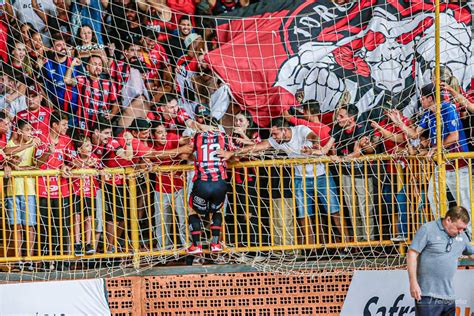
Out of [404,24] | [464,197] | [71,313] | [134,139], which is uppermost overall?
[404,24]

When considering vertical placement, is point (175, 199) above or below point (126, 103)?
below

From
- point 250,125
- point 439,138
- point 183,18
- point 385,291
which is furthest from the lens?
point 183,18

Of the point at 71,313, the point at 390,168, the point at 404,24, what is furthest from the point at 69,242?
the point at 404,24

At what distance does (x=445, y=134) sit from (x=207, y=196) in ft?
8.48

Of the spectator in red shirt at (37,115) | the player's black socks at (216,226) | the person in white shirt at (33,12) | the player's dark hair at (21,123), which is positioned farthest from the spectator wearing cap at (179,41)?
the player's black socks at (216,226)

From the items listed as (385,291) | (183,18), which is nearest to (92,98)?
(183,18)

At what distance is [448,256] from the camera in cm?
1055

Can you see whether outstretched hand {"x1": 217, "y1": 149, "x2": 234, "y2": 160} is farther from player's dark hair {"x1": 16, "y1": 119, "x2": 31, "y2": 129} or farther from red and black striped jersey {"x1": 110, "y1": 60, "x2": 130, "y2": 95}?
player's dark hair {"x1": 16, "y1": 119, "x2": 31, "y2": 129}

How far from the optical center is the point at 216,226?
40.1ft

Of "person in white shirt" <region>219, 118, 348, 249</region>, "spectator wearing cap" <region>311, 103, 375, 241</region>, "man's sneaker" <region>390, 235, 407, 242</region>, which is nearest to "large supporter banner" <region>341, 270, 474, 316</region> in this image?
"man's sneaker" <region>390, 235, 407, 242</region>

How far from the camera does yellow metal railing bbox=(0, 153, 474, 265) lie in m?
12.3

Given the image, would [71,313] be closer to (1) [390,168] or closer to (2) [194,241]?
(2) [194,241]

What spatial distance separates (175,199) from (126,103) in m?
1.36

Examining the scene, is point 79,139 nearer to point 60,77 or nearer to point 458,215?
point 60,77
